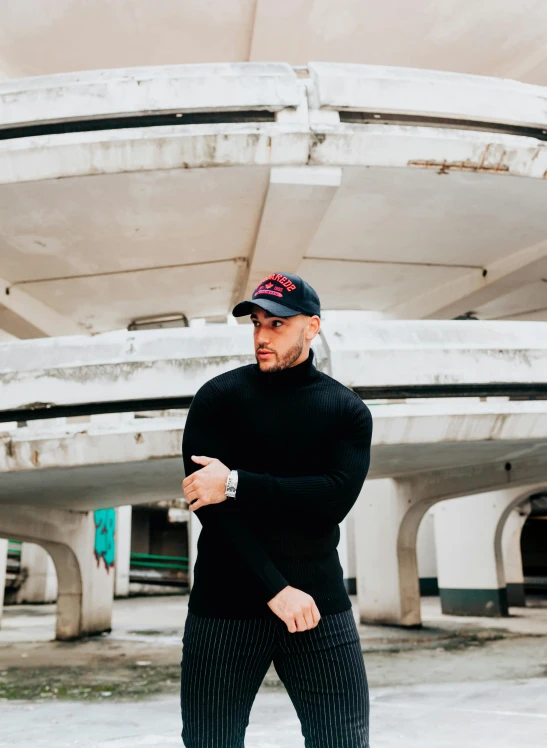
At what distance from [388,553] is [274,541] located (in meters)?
12.2

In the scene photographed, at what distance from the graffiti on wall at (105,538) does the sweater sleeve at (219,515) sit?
38.6 ft

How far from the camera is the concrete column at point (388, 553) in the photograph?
13.2m

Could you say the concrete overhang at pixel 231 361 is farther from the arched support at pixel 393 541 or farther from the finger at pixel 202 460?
the arched support at pixel 393 541

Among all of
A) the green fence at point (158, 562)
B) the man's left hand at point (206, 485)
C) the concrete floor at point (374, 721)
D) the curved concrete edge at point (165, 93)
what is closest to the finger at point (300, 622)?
the man's left hand at point (206, 485)

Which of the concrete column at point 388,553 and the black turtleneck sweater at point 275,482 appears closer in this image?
the black turtleneck sweater at point 275,482

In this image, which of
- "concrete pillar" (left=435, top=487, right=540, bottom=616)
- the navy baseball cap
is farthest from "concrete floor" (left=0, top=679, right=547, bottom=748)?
"concrete pillar" (left=435, top=487, right=540, bottom=616)

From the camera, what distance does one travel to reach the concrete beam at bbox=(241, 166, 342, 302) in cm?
873

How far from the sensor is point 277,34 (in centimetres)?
1159

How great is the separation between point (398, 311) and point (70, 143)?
25.1 feet

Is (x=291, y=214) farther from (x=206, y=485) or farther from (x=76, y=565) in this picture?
(x=206, y=485)

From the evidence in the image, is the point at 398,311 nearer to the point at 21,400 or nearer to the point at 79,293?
the point at 79,293

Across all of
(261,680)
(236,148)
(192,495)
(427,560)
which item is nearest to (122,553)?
(427,560)

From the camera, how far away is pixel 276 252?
1082cm

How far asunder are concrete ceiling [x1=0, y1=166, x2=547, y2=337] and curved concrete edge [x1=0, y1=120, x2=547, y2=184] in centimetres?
Answer: 25
